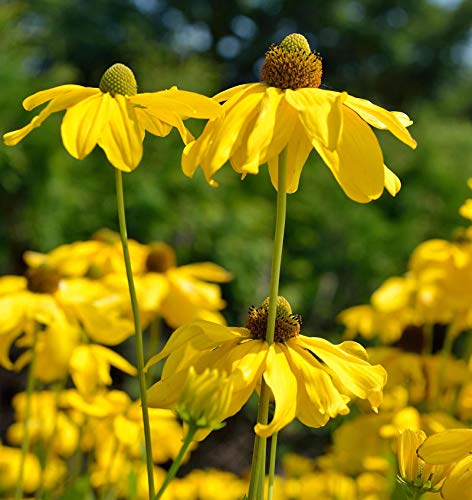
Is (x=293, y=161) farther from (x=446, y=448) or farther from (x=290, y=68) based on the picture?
(x=446, y=448)

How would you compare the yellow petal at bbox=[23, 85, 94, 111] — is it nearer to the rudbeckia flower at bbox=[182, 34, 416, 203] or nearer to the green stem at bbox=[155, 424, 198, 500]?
the rudbeckia flower at bbox=[182, 34, 416, 203]

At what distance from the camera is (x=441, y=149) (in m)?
3.83

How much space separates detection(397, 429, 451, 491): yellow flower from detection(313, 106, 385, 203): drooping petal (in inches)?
6.9

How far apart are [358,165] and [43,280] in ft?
2.27

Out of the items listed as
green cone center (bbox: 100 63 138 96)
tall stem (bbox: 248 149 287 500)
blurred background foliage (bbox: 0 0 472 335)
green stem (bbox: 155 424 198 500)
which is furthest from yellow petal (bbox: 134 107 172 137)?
blurred background foliage (bbox: 0 0 472 335)

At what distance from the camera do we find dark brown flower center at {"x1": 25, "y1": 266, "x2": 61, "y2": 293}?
111cm

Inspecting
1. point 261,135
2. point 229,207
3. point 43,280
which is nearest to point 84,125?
point 261,135

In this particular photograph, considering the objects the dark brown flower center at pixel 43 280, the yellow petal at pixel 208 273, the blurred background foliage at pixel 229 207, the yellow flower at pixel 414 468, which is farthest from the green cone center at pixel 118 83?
the blurred background foliage at pixel 229 207

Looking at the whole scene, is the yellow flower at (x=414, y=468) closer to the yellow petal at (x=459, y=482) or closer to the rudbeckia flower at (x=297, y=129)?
the yellow petal at (x=459, y=482)

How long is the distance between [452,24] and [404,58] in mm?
607

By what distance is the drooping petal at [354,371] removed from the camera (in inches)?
20.9

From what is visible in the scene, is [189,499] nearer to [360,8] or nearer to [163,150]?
[163,150]

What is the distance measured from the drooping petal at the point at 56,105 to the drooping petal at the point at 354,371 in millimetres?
243

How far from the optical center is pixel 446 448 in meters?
0.54
